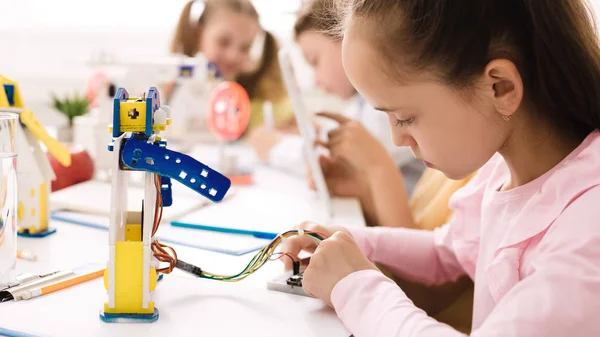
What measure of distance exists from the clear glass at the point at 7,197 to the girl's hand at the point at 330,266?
1.10 ft

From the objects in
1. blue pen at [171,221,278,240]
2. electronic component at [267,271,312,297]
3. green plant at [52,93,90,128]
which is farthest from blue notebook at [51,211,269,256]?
green plant at [52,93,90,128]

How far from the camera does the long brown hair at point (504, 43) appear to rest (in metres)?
0.65

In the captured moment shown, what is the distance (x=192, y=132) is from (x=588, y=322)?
3.57 ft

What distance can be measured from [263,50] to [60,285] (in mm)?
1740

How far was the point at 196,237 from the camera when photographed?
0.97m

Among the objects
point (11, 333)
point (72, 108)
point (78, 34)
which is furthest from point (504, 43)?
point (78, 34)

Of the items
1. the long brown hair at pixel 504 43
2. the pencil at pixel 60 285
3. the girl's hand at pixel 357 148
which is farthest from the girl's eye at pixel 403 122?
the girl's hand at pixel 357 148

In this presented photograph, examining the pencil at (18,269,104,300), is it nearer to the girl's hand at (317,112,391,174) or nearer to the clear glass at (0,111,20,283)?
the clear glass at (0,111,20,283)

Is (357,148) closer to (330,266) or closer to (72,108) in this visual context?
(330,266)

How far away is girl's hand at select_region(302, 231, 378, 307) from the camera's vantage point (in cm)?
69

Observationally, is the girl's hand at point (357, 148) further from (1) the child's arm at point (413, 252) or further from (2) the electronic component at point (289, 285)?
(2) the electronic component at point (289, 285)

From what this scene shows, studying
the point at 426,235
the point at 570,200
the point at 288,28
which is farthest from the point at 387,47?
the point at 288,28

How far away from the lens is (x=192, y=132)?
1.49 meters

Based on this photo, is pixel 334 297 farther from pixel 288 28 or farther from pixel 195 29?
pixel 288 28
